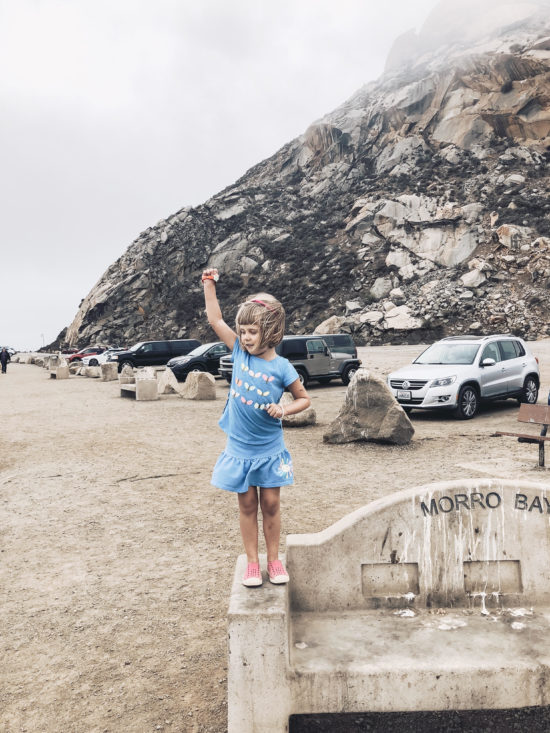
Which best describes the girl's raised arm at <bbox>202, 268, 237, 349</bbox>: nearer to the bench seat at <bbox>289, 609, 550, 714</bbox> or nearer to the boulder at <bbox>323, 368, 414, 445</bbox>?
the bench seat at <bbox>289, 609, 550, 714</bbox>

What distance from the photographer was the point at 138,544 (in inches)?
198

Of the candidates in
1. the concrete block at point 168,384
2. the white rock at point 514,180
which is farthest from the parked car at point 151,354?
the white rock at point 514,180

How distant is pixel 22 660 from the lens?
327 cm

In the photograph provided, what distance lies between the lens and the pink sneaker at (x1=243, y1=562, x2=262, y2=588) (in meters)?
2.67

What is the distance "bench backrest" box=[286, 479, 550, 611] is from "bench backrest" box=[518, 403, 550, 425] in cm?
561

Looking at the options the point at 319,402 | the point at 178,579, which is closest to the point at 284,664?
the point at 178,579

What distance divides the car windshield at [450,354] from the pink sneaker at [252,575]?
32.7 ft

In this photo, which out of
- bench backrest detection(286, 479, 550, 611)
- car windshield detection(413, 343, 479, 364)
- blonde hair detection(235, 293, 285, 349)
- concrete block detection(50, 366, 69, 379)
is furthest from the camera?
concrete block detection(50, 366, 69, 379)

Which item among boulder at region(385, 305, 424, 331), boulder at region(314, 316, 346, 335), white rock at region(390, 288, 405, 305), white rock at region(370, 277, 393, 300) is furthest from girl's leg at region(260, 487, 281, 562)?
white rock at region(370, 277, 393, 300)

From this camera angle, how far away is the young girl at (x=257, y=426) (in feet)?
8.76

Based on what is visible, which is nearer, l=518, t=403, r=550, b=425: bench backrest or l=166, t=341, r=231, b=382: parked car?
l=518, t=403, r=550, b=425: bench backrest

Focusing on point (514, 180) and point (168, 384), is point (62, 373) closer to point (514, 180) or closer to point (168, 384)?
point (168, 384)

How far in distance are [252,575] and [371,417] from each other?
22.2 ft

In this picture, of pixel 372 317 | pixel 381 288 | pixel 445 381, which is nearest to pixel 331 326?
pixel 372 317
